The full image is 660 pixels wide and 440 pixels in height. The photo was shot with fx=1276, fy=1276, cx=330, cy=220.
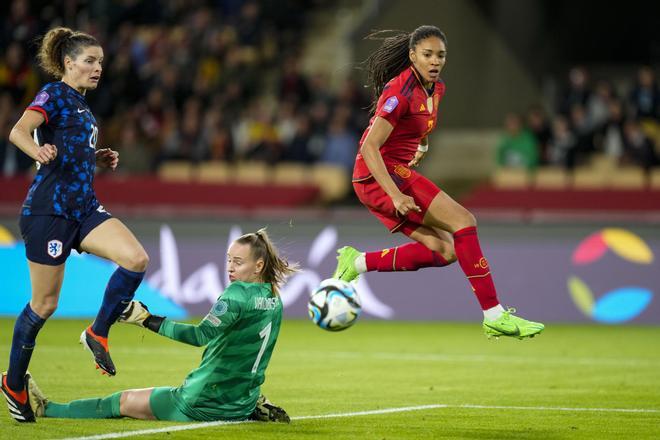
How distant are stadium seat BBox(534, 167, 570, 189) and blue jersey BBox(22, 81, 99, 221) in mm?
11909

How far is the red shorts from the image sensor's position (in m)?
8.63

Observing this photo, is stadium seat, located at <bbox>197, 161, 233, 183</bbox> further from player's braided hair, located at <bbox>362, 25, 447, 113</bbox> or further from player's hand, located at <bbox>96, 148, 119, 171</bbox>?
player's hand, located at <bbox>96, 148, 119, 171</bbox>

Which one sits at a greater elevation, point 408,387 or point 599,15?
point 599,15

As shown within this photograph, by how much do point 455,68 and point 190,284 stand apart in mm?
9392

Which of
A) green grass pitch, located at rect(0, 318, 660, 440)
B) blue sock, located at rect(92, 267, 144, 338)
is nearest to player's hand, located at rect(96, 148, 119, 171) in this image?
blue sock, located at rect(92, 267, 144, 338)

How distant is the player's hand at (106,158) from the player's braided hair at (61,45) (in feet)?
1.99

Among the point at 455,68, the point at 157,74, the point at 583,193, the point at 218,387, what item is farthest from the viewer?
the point at 455,68

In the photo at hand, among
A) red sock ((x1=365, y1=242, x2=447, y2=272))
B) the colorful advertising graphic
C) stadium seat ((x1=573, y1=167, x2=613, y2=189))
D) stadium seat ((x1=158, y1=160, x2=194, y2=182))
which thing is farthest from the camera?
stadium seat ((x1=158, y1=160, x2=194, y2=182))

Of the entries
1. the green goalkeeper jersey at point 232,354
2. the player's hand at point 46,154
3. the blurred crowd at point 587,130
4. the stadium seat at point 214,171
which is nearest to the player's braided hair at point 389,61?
the green goalkeeper jersey at point 232,354

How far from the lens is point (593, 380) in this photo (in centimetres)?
Answer: 1127

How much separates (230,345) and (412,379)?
4004mm

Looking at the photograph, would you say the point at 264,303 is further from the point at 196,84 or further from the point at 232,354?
the point at 196,84

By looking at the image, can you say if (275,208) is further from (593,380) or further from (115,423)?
(115,423)

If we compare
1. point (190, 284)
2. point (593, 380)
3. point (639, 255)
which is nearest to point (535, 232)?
point (639, 255)
